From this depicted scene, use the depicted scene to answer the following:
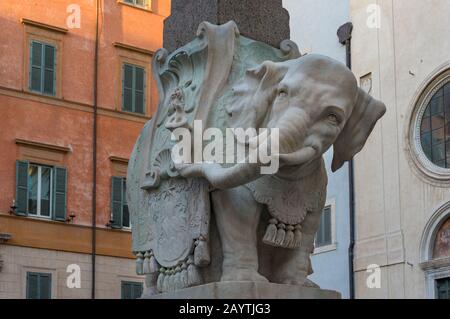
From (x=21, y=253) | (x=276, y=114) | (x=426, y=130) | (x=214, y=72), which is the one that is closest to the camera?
(x=276, y=114)

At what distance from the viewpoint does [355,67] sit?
23938 millimetres

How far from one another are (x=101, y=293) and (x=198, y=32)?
Answer: 19324mm

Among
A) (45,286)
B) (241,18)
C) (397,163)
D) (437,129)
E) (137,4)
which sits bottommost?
(241,18)

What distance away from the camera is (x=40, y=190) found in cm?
2416

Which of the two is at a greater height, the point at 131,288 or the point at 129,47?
the point at 129,47

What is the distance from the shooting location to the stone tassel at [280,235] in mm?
5168

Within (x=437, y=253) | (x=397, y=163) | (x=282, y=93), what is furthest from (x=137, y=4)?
(x=282, y=93)

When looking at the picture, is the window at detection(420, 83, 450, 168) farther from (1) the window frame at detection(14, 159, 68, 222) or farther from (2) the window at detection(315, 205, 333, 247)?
(1) the window frame at detection(14, 159, 68, 222)

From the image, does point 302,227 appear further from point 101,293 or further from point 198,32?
point 101,293

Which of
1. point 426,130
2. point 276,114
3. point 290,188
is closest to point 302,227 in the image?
point 290,188

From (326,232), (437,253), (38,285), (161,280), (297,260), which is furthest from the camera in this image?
(326,232)

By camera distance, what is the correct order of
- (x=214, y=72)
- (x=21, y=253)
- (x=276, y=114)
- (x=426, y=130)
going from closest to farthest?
1. (x=276, y=114)
2. (x=214, y=72)
3. (x=426, y=130)
4. (x=21, y=253)

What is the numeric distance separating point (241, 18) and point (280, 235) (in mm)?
1140

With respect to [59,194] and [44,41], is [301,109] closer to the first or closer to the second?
[59,194]
